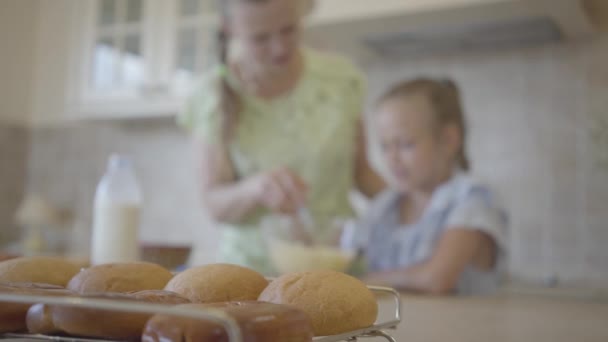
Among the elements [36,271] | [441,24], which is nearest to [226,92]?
[441,24]

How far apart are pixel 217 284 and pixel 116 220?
1.73 ft

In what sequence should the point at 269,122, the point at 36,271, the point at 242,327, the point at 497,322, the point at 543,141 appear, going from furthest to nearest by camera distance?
1. the point at 543,141
2. the point at 269,122
3. the point at 497,322
4. the point at 36,271
5. the point at 242,327

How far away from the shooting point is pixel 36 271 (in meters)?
0.35

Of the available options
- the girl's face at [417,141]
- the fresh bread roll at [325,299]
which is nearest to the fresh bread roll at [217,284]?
the fresh bread roll at [325,299]

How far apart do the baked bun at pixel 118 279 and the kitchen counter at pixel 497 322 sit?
167 mm

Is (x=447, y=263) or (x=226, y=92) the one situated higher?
(x=226, y=92)

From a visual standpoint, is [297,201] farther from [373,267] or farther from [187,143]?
[187,143]

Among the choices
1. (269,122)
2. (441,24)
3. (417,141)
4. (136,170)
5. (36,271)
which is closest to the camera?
(36,271)

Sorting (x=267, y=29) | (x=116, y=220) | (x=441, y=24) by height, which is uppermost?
(x=441, y=24)

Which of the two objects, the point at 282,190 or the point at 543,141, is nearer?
the point at 282,190

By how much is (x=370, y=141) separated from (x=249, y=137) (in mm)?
1168

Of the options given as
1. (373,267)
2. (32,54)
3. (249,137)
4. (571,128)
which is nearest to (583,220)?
(571,128)

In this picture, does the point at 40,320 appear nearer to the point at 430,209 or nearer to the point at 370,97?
the point at 430,209

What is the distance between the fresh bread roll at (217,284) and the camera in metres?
0.31
